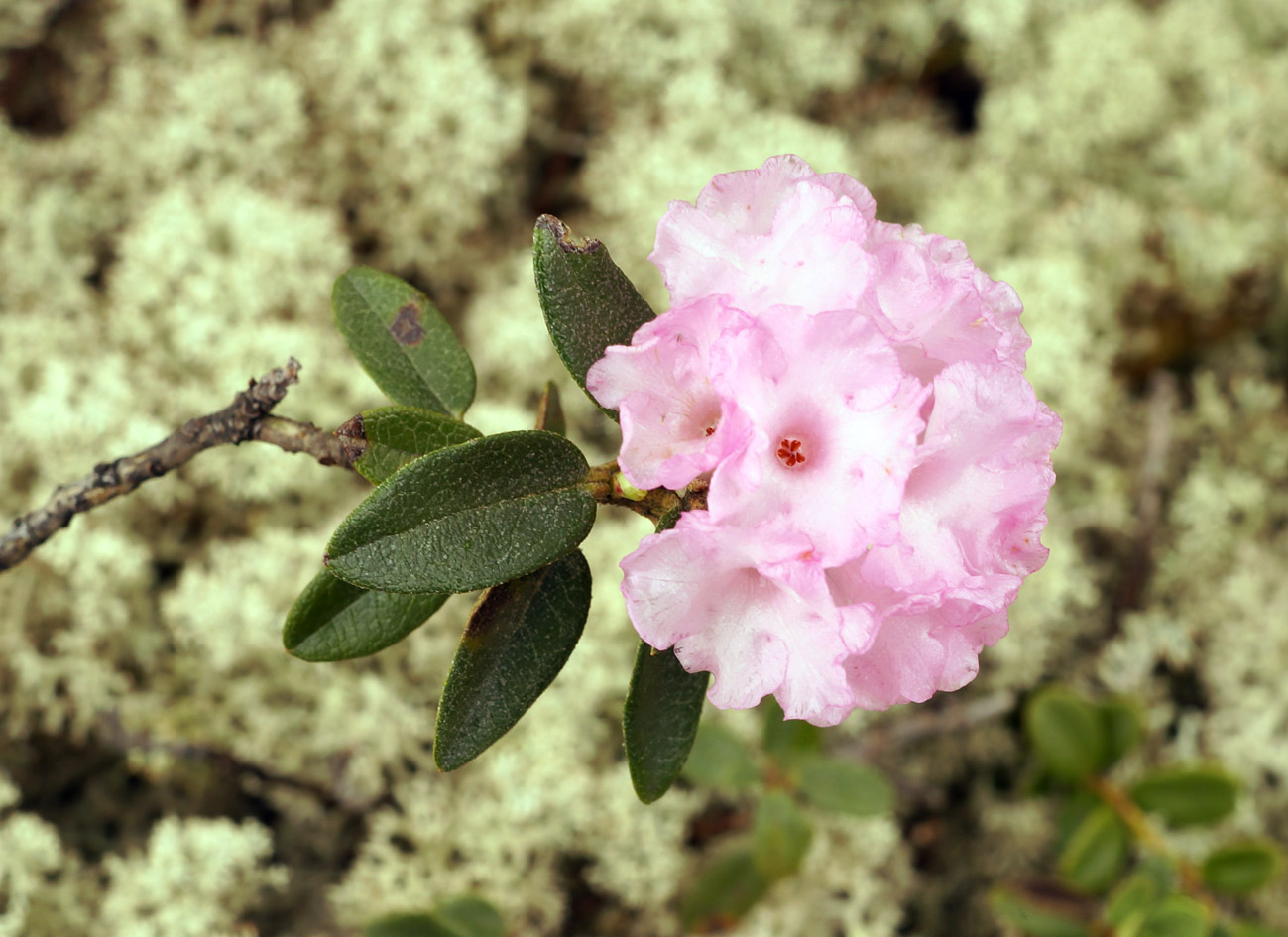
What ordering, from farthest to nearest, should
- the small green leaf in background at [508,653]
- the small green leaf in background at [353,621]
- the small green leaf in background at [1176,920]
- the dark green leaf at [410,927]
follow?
the small green leaf in background at [1176,920] < the dark green leaf at [410,927] < the small green leaf in background at [353,621] < the small green leaf in background at [508,653]

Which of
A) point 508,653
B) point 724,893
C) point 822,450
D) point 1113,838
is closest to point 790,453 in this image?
point 822,450

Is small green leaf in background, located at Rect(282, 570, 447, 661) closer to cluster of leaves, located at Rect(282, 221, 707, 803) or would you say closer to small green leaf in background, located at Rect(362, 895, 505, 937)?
cluster of leaves, located at Rect(282, 221, 707, 803)

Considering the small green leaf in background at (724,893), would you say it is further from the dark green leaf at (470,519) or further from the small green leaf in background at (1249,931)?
the dark green leaf at (470,519)

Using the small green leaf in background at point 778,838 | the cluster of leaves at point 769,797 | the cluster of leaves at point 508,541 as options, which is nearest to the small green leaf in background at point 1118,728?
the cluster of leaves at point 769,797

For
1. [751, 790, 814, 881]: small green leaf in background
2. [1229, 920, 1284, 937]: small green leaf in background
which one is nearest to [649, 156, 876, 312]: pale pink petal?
[751, 790, 814, 881]: small green leaf in background

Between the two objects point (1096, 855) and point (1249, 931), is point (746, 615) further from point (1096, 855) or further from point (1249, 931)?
point (1249, 931)
